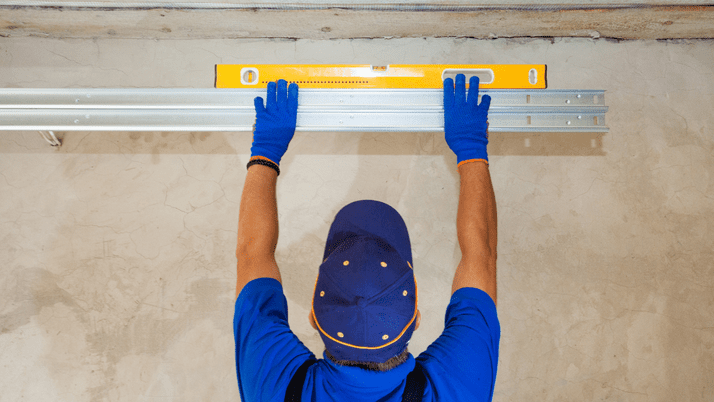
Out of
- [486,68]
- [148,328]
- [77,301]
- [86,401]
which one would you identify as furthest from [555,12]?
[86,401]

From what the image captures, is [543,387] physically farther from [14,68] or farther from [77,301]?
[14,68]

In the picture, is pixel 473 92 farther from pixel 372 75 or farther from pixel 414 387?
pixel 414 387

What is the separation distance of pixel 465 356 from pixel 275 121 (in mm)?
1031

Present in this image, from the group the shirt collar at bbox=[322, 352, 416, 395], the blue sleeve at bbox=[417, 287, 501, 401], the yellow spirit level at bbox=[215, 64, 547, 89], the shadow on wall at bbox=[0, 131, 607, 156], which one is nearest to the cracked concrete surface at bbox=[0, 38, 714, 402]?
the shadow on wall at bbox=[0, 131, 607, 156]

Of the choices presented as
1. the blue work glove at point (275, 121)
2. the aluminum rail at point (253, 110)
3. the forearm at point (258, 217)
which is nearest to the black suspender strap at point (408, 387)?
the forearm at point (258, 217)

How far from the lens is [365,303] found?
3.11 feet

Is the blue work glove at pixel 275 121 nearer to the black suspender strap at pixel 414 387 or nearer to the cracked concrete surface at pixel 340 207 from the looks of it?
the cracked concrete surface at pixel 340 207

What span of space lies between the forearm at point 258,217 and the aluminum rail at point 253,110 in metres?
0.29

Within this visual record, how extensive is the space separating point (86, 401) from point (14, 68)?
179 cm

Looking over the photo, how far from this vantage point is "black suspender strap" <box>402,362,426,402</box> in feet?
3.23

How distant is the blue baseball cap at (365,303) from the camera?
0.94m

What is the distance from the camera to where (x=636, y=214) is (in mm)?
1845

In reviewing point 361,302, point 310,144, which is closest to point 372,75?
point 310,144

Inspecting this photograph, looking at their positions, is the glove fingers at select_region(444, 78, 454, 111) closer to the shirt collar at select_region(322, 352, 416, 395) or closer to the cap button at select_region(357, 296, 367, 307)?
the cap button at select_region(357, 296, 367, 307)
